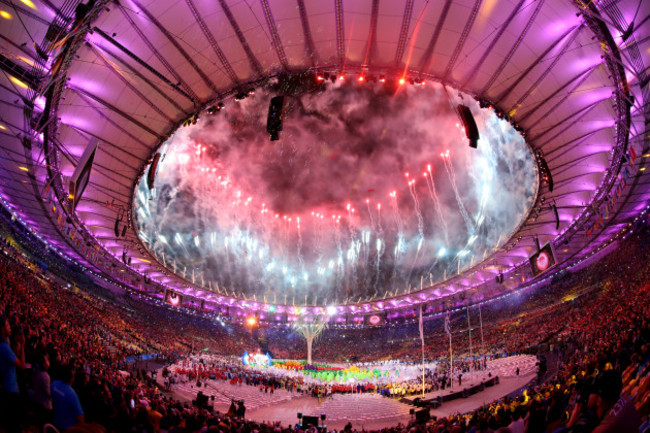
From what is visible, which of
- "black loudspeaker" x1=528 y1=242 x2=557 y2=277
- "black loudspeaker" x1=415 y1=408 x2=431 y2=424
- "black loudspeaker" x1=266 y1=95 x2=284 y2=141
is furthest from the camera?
"black loudspeaker" x1=528 y1=242 x2=557 y2=277

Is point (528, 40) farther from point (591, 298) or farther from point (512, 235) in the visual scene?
point (591, 298)

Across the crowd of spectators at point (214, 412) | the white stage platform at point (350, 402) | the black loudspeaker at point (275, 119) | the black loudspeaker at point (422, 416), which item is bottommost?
the white stage platform at point (350, 402)

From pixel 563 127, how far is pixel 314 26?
15.7 m

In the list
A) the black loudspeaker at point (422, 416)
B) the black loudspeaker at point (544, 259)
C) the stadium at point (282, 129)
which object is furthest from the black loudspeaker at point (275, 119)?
the black loudspeaker at point (544, 259)

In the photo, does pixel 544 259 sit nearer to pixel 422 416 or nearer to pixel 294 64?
pixel 422 416

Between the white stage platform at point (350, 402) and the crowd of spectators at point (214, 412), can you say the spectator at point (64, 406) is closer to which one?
the crowd of spectators at point (214, 412)

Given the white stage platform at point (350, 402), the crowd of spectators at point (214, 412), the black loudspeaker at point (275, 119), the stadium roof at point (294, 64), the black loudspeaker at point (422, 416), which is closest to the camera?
the crowd of spectators at point (214, 412)

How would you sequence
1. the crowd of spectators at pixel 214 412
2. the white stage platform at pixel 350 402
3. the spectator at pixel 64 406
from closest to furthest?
the crowd of spectators at pixel 214 412 → the spectator at pixel 64 406 → the white stage platform at pixel 350 402

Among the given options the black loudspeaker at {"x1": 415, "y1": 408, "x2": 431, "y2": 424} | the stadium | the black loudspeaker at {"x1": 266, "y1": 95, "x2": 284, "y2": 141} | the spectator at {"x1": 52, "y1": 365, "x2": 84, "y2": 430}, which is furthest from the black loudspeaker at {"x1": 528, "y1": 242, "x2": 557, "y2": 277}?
the spectator at {"x1": 52, "y1": 365, "x2": 84, "y2": 430}

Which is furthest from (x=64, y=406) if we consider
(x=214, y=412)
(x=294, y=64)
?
(x=294, y=64)

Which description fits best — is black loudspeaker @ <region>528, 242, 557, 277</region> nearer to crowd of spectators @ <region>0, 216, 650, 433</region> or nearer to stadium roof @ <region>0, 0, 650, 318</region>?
stadium roof @ <region>0, 0, 650, 318</region>

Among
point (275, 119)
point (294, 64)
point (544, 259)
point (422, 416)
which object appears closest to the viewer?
point (275, 119)

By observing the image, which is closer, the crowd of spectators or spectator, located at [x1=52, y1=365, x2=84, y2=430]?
the crowd of spectators

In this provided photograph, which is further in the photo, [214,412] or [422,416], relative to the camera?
[422,416]
